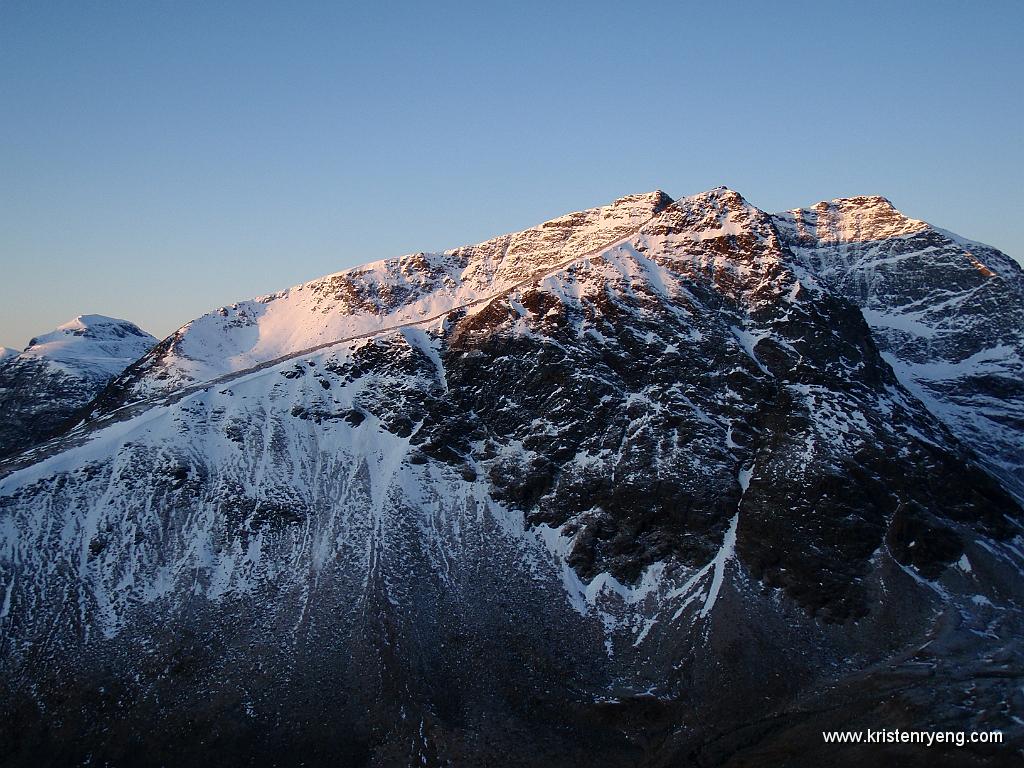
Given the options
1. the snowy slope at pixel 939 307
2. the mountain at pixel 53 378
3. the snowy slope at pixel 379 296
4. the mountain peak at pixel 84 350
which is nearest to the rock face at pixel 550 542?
the snowy slope at pixel 939 307

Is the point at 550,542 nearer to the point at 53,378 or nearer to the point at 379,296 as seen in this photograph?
the point at 379,296

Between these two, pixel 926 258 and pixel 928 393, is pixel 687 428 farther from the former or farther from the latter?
pixel 926 258

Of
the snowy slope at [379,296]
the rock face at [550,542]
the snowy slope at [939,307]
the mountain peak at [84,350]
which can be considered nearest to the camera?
the rock face at [550,542]

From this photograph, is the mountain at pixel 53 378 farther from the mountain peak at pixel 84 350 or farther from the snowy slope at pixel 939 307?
the snowy slope at pixel 939 307

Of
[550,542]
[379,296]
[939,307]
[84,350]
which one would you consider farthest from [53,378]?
[939,307]

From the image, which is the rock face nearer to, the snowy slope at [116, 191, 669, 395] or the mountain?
the snowy slope at [116, 191, 669, 395]

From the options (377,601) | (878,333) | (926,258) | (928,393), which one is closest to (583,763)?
(377,601)
